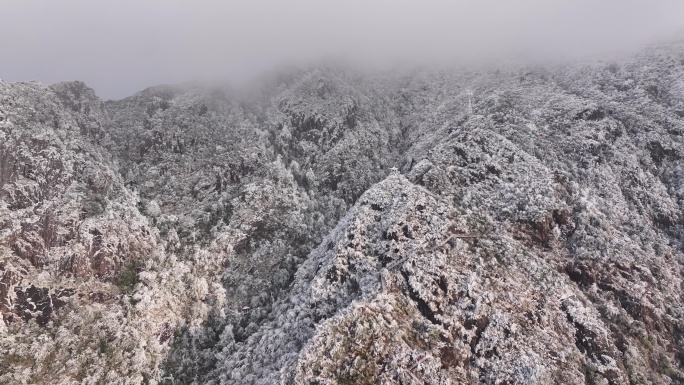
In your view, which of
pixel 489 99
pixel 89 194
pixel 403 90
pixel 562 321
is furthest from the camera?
pixel 403 90

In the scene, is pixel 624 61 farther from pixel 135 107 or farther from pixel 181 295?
pixel 135 107

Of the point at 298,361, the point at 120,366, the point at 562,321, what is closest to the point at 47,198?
the point at 120,366

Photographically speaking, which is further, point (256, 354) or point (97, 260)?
point (97, 260)

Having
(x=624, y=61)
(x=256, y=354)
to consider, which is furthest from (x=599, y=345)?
(x=624, y=61)

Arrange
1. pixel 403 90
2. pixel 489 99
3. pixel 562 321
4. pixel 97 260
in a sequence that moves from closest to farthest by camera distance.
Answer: pixel 562 321, pixel 97 260, pixel 489 99, pixel 403 90

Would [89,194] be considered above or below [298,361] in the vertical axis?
above

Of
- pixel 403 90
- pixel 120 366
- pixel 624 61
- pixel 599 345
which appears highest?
pixel 624 61
